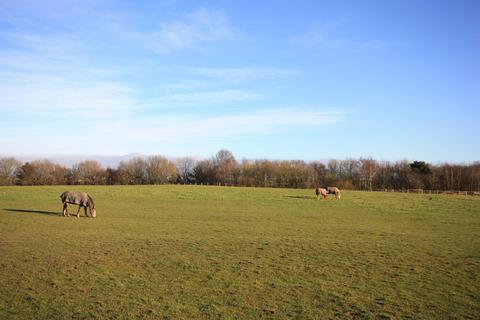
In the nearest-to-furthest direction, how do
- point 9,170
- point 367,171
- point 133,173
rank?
point 9,170 < point 367,171 < point 133,173

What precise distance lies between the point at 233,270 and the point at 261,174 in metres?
90.6

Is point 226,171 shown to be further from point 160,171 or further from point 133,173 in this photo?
point 133,173

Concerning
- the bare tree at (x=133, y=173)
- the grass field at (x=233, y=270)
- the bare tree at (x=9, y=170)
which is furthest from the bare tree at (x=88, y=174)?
the grass field at (x=233, y=270)

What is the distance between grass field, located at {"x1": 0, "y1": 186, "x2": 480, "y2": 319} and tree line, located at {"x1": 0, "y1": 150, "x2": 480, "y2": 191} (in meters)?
65.1

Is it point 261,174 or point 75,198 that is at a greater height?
point 261,174

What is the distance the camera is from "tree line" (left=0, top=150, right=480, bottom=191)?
82688 millimetres

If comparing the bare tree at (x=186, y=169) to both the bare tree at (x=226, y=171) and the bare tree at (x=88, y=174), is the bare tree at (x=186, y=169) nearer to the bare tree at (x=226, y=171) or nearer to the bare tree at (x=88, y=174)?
the bare tree at (x=226, y=171)

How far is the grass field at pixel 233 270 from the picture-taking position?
9.12 meters

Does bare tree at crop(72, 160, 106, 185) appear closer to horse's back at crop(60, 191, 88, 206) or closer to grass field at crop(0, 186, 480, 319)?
horse's back at crop(60, 191, 88, 206)

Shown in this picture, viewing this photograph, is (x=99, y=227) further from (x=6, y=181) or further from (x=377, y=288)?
(x=6, y=181)

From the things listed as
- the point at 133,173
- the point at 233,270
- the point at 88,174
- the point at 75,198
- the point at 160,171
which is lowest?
the point at 233,270

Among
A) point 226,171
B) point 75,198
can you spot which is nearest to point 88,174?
point 226,171

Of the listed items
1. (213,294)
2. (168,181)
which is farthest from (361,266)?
(168,181)

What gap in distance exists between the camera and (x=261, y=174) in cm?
10300
